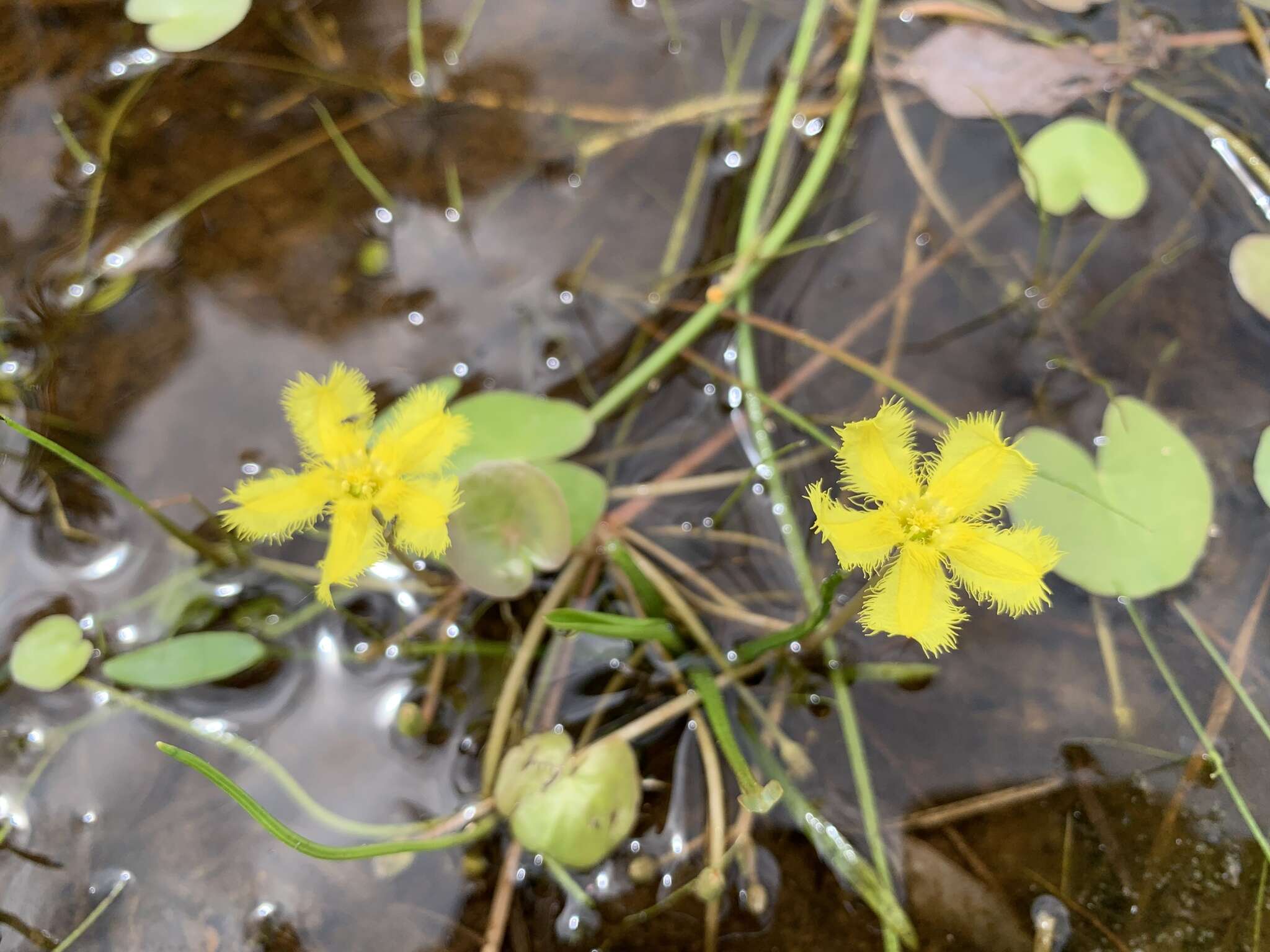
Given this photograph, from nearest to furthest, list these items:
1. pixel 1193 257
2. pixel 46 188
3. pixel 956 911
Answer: pixel 956 911
pixel 1193 257
pixel 46 188

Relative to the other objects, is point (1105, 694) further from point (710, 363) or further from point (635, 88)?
point (635, 88)

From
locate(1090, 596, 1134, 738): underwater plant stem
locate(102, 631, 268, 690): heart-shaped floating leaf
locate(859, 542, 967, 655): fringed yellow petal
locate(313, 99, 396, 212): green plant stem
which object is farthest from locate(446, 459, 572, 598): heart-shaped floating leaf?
locate(1090, 596, 1134, 738): underwater plant stem

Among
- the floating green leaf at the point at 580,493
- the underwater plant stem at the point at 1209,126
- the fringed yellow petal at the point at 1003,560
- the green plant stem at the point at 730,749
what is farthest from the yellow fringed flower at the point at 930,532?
the underwater plant stem at the point at 1209,126

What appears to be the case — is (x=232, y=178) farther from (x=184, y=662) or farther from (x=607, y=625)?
(x=607, y=625)

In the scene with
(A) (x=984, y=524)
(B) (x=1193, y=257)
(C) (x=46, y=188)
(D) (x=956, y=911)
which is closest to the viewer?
(A) (x=984, y=524)

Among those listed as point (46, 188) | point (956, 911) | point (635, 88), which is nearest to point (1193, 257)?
point (635, 88)

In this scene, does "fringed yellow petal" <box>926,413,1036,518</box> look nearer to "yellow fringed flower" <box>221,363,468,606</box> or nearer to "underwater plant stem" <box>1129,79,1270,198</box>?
"yellow fringed flower" <box>221,363,468,606</box>
